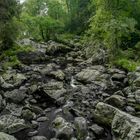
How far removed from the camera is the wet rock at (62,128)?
448 inches

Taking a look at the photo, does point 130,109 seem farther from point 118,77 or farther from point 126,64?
point 126,64

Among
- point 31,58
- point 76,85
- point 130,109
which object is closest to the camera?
point 130,109

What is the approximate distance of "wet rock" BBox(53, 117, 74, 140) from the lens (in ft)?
37.3

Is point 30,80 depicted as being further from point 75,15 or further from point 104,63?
point 75,15

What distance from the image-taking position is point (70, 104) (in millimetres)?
14922

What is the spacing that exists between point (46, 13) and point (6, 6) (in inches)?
894

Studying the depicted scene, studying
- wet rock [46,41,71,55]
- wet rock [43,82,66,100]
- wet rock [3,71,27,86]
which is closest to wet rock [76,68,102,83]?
wet rock [43,82,66,100]

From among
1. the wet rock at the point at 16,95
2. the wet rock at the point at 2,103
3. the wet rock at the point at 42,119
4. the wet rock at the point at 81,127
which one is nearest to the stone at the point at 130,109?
the wet rock at the point at 81,127

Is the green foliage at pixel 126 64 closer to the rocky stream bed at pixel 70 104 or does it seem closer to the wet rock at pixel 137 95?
the rocky stream bed at pixel 70 104

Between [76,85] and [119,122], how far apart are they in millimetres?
7834

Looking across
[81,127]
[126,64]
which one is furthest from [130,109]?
[126,64]

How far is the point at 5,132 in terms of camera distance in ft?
38.5

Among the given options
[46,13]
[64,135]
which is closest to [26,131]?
[64,135]

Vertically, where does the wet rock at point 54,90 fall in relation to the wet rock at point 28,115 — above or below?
above
